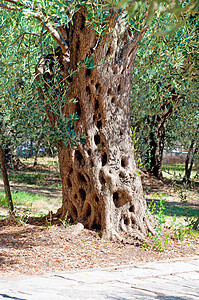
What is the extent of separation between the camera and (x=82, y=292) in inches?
158

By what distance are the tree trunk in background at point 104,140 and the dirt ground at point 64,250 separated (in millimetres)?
440

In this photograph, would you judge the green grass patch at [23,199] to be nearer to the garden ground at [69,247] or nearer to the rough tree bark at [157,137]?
the garden ground at [69,247]

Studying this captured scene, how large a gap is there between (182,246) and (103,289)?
315cm

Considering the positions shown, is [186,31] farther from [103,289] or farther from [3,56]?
[103,289]

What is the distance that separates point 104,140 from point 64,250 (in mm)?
2076

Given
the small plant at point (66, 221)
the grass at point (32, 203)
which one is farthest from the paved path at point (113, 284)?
the grass at point (32, 203)

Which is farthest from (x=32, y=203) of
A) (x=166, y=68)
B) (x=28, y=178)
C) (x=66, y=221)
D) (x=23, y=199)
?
(x=166, y=68)

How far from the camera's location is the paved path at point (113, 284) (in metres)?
3.91

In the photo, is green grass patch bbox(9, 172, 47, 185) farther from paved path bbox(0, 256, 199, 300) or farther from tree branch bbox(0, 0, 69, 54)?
paved path bbox(0, 256, 199, 300)

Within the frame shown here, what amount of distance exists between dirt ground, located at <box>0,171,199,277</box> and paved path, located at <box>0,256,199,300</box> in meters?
0.47

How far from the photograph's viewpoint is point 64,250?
20.1 feet

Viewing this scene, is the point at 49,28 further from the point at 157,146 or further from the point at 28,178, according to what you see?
the point at 157,146

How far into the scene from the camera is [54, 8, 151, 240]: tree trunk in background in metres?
6.87

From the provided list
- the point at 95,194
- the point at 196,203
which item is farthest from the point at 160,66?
the point at 196,203
